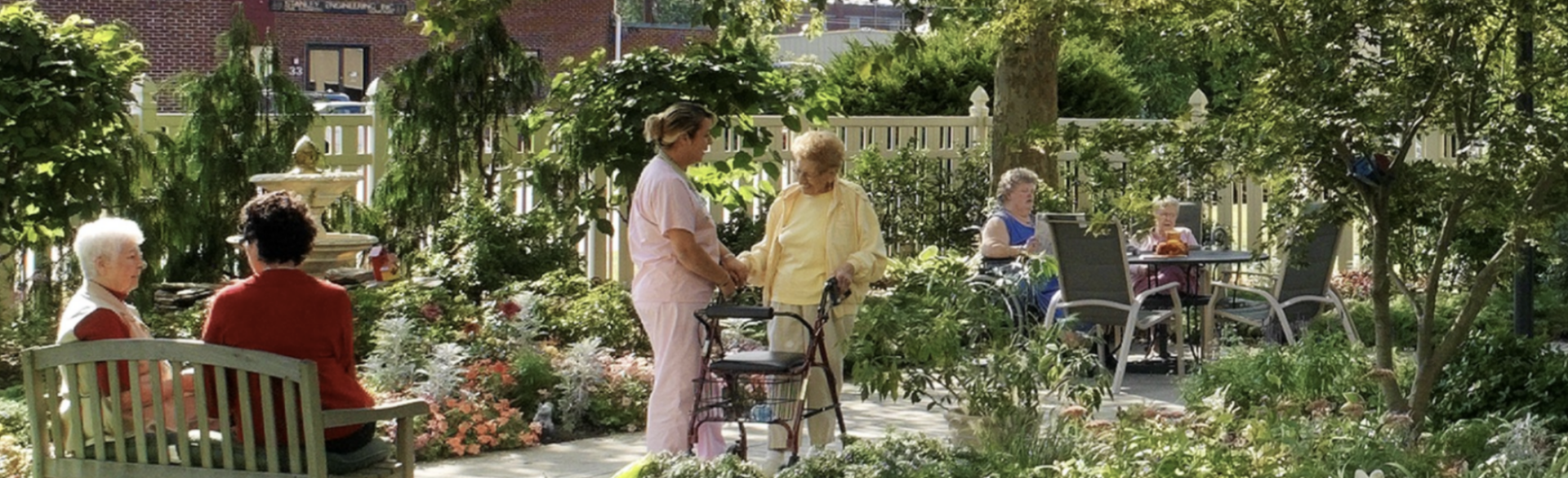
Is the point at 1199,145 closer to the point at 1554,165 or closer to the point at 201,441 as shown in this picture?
the point at 1554,165

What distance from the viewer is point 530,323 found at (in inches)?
375

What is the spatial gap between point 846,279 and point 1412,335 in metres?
5.42

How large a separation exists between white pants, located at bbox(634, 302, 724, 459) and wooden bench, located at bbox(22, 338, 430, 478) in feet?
5.54

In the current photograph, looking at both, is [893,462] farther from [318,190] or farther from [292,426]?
[318,190]

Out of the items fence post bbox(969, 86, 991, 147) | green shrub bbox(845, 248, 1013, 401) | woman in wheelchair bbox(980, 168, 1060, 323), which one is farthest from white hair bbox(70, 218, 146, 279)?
fence post bbox(969, 86, 991, 147)

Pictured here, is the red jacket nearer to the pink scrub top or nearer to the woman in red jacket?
the woman in red jacket

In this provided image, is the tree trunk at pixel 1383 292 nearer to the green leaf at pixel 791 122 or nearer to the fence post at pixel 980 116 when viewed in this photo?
the green leaf at pixel 791 122

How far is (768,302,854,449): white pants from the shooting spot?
729 cm

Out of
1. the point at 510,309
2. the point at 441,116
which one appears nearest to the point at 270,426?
the point at 510,309

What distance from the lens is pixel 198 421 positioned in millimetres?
5125

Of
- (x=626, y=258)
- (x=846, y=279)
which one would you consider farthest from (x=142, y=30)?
(x=846, y=279)

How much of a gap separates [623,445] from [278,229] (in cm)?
302

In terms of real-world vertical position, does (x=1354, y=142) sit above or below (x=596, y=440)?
above

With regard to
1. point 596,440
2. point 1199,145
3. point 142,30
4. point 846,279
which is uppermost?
point 142,30
